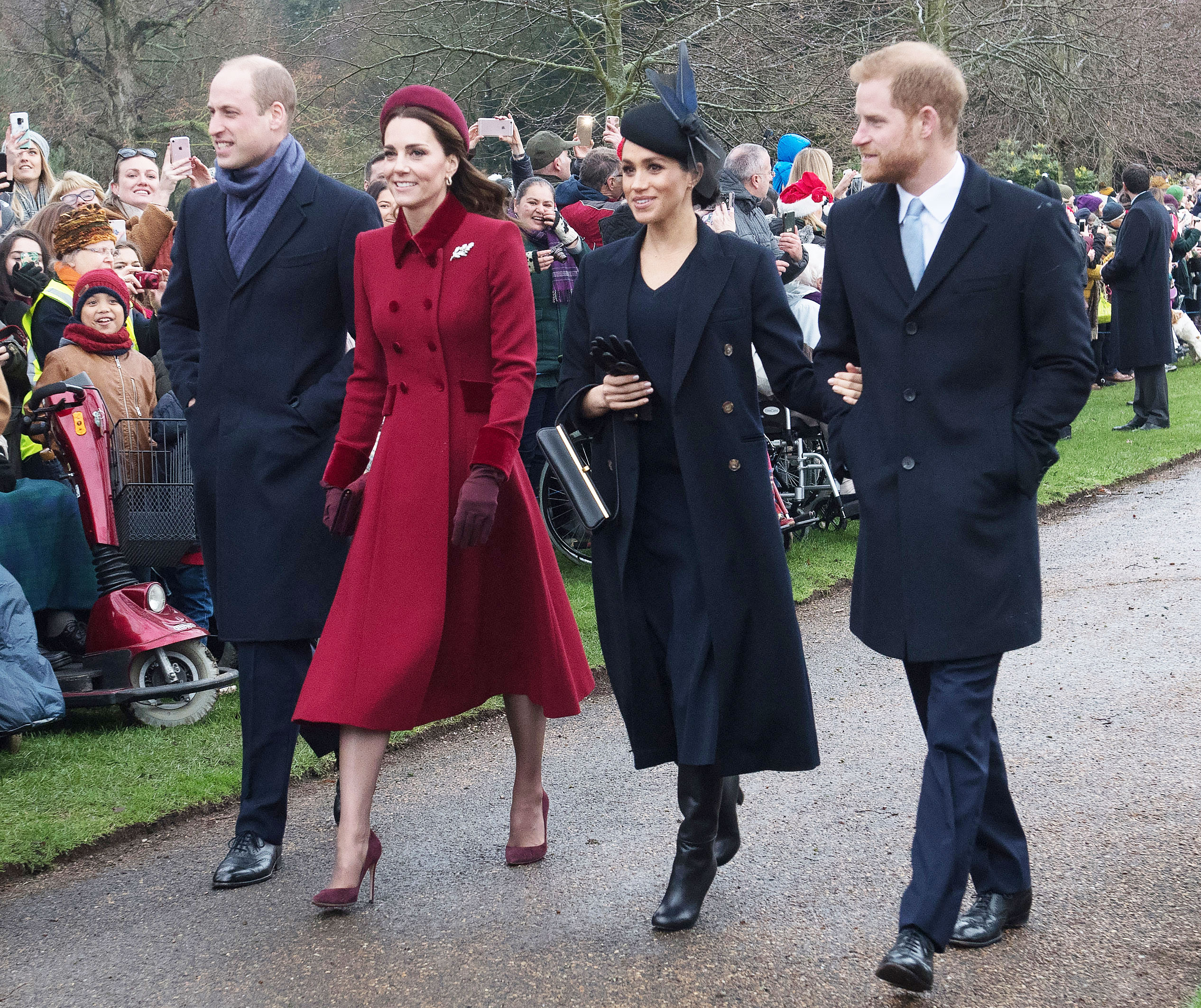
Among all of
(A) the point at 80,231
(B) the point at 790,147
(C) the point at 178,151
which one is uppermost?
(B) the point at 790,147

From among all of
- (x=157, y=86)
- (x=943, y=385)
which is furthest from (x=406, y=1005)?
(x=157, y=86)

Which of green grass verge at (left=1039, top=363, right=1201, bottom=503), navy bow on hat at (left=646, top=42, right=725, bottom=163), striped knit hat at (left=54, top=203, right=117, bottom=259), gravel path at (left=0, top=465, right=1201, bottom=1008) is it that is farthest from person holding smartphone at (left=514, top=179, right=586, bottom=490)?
navy bow on hat at (left=646, top=42, right=725, bottom=163)

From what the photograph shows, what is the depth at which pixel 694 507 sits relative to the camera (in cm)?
396

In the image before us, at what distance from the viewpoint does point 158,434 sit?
20.2 feet

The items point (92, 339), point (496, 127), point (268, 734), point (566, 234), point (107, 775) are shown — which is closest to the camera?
point (268, 734)

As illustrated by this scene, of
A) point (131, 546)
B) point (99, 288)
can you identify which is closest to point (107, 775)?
point (131, 546)

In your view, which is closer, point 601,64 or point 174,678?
point 174,678

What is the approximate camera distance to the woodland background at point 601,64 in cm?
1906

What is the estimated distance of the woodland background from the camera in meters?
19.1

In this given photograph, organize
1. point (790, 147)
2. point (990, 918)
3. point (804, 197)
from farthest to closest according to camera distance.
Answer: point (790, 147) < point (804, 197) < point (990, 918)

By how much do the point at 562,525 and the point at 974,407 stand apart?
574cm

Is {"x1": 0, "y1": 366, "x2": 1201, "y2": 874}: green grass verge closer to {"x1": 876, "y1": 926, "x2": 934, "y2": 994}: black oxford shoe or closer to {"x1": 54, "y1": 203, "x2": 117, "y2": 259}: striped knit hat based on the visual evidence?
{"x1": 54, "y1": 203, "x2": 117, "y2": 259}: striped knit hat

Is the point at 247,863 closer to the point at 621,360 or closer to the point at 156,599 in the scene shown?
the point at 621,360

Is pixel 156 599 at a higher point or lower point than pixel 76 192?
lower
